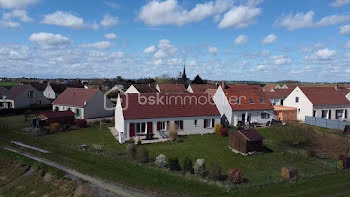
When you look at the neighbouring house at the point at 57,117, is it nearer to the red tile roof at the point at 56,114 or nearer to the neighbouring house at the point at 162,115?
the red tile roof at the point at 56,114

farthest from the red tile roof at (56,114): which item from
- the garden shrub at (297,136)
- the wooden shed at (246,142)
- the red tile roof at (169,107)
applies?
the garden shrub at (297,136)

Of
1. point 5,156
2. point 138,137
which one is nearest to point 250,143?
point 138,137

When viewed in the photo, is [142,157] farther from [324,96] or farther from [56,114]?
[324,96]

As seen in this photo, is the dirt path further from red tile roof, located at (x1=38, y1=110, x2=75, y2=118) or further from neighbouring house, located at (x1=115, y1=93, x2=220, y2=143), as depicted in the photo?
red tile roof, located at (x1=38, y1=110, x2=75, y2=118)

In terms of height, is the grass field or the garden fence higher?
Result: the garden fence

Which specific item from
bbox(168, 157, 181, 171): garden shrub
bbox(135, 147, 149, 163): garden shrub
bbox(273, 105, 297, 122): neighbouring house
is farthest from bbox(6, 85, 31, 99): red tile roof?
bbox(273, 105, 297, 122): neighbouring house

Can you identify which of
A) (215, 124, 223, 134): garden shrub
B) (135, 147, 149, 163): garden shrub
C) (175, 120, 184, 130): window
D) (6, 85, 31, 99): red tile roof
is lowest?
(135, 147, 149, 163): garden shrub
